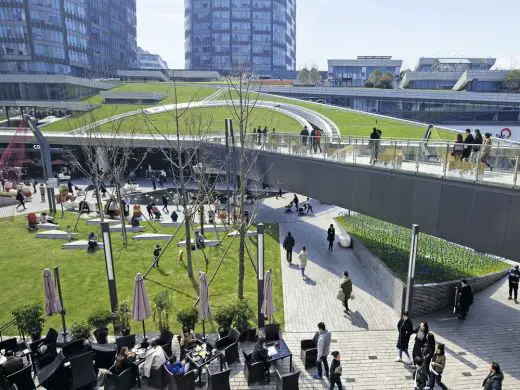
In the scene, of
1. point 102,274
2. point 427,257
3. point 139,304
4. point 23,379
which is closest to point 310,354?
point 139,304

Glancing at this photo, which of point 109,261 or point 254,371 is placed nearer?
point 254,371

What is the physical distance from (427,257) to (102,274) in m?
13.6

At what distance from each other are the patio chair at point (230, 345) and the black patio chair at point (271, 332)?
3.01ft

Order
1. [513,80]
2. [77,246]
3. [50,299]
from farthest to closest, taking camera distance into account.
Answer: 1. [513,80]
2. [77,246]
3. [50,299]

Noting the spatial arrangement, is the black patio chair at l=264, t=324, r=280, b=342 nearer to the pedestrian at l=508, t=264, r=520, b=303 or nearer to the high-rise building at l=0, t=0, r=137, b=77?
the pedestrian at l=508, t=264, r=520, b=303

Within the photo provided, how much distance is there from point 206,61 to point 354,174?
118745mm

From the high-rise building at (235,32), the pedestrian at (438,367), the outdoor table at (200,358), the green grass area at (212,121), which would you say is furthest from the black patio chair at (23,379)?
the high-rise building at (235,32)

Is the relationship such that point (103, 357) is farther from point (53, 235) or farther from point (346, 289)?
point (53, 235)

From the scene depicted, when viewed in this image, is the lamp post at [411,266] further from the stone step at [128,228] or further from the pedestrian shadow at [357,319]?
the stone step at [128,228]

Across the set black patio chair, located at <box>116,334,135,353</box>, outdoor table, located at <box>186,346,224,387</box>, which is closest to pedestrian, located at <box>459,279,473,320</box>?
outdoor table, located at <box>186,346,224,387</box>

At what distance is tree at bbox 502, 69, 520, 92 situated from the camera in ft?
194

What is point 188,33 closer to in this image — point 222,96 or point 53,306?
point 222,96

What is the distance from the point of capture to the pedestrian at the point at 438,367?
29.2ft

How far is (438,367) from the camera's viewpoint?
Answer: 29.1 feet
